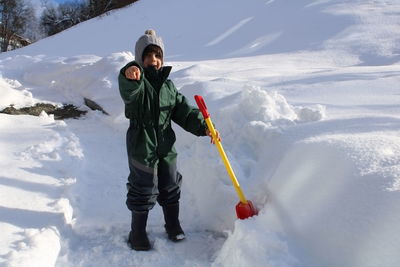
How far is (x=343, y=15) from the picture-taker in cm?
858

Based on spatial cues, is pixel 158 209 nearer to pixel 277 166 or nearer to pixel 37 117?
pixel 277 166

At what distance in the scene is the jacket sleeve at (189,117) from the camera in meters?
2.37

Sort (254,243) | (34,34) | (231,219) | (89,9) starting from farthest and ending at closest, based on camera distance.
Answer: (34,34), (89,9), (231,219), (254,243)

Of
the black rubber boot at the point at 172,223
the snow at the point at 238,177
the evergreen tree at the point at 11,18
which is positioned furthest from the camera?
the evergreen tree at the point at 11,18

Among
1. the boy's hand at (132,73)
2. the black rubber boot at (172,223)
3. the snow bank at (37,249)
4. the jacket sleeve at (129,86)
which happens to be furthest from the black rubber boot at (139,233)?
the boy's hand at (132,73)

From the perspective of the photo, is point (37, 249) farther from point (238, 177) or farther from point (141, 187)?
point (238, 177)

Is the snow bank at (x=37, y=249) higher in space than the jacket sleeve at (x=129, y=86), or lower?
lower

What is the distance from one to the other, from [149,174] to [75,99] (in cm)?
361

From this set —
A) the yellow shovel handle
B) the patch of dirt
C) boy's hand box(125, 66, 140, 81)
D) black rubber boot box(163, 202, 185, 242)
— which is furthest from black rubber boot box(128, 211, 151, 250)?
the patch of dirt

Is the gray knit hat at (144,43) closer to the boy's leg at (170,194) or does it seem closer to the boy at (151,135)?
the boy at (151,135)

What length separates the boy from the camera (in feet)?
7.16

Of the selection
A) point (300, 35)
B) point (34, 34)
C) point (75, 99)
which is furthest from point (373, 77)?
point (34, 34)

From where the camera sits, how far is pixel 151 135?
2215 mm

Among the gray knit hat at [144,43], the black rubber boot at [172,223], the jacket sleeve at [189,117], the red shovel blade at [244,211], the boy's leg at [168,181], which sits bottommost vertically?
the black rubber boot at [172,223]
